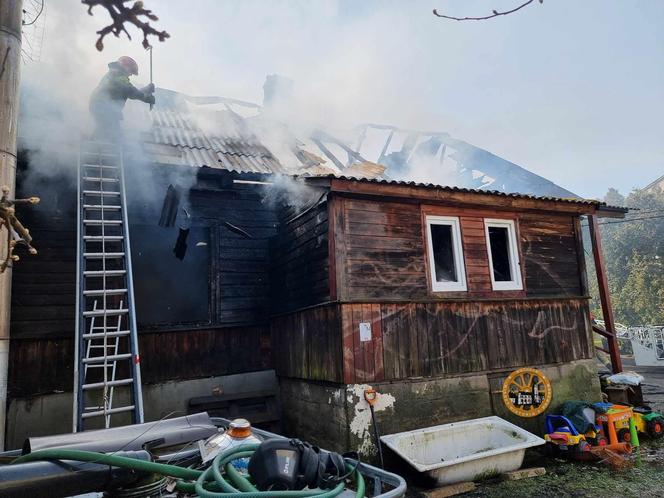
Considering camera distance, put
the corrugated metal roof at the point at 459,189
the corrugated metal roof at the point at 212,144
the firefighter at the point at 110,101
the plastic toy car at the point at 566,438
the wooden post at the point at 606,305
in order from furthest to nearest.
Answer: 1. the wooden post at the point at 606,305
2. the corrugated metal roof at the point at 212,144
3. the firefighter at the point at 110,101
4. the corrugated metal roof at the point at 459,189
5. the plastic toy car at the point at 566,438

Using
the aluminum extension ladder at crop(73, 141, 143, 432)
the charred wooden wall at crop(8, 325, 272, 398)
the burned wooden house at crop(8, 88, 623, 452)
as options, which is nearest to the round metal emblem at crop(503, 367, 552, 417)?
the burned wooden house at crop(8, 88, 623, 452)

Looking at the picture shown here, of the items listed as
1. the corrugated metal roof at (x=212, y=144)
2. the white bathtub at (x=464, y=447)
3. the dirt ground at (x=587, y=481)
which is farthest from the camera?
the corrugated metal roof at (x=212, y=144)

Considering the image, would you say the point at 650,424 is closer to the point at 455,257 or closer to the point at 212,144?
the point at 455,257

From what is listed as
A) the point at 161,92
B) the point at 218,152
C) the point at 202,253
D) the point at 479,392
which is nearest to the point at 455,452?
the point at 479,392

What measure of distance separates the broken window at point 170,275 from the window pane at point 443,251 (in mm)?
4582

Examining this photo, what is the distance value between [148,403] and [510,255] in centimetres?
743

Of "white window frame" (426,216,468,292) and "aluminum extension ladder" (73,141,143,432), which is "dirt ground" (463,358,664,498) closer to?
"white window frame" (426,216,468,292)

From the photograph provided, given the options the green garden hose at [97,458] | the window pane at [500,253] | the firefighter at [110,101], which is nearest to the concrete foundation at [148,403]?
the green garden hose at [97,458]

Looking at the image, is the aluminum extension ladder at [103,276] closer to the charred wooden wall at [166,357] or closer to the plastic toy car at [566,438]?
the charred wooden wall at [166,357]

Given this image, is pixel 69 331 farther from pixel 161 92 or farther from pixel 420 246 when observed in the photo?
pixel 161 92

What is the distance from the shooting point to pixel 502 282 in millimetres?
8125

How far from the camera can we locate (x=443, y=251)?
27.1ft

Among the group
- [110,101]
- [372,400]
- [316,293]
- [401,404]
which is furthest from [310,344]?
[110,101]

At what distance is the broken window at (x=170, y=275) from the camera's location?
809 centimetres
